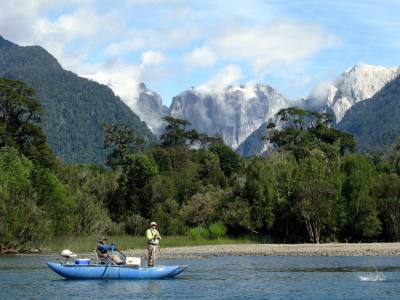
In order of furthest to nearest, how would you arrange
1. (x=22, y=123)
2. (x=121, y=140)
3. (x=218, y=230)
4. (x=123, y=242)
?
(x=121, y=140), (x=22, y=123), (x=218, y=230), (x=123, y=242)

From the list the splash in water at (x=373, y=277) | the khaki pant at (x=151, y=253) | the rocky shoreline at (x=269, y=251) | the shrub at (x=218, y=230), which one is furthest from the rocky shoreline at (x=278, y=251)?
the khaki pant at (x=151, y=253)

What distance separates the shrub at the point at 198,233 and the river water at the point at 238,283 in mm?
27713

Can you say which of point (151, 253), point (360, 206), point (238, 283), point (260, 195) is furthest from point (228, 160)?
point (238, 283)

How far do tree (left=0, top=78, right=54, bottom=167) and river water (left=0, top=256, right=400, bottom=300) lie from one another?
46.3 metres

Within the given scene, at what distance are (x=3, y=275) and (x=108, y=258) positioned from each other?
25.9 feet

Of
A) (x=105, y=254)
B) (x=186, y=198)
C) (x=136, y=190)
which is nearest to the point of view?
(x=105, y=254)

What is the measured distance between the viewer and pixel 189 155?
136m

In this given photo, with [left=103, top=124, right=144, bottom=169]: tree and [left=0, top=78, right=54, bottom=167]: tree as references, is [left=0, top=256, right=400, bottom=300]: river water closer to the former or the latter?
[left=0, top=78, right=54, bottom=167]: tree

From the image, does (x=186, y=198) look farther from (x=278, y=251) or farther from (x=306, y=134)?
(x=306, y=134)

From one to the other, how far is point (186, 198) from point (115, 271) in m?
61.5

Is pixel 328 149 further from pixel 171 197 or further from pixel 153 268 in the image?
pixel 153 268

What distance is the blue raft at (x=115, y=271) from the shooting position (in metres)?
41.7

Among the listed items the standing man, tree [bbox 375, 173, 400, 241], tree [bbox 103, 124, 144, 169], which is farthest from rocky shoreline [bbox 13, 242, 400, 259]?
tree [bbox 103, 124, 144, 169]

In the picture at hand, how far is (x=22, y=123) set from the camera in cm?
10481
